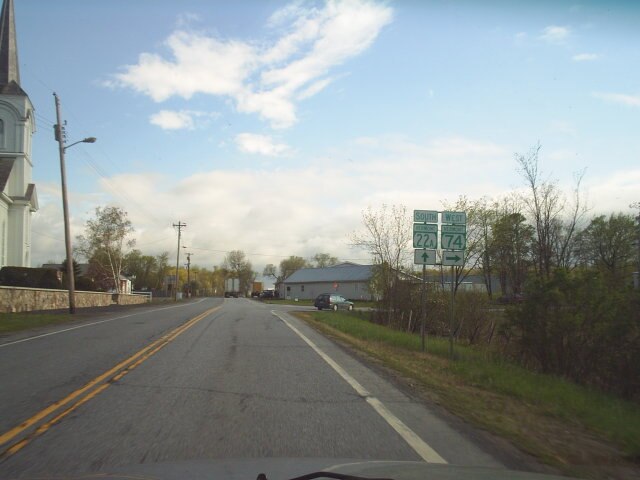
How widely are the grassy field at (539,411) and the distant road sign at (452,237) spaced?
2.81m

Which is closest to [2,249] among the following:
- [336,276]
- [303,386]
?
[303,386]

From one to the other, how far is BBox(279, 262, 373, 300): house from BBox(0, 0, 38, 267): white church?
45.7 metres

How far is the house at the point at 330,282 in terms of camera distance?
291ft

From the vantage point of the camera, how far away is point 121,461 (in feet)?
16.5

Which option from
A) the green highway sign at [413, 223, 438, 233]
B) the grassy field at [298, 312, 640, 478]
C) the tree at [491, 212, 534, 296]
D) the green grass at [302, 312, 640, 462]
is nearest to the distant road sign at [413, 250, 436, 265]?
the green highway sign at [413, 223, 438, 233]

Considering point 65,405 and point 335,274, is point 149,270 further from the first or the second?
point 65,405

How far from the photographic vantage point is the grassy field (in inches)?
225

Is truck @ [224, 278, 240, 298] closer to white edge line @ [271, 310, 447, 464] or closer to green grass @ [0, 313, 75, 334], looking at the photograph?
green grass @ [0, 313, 75, 334]

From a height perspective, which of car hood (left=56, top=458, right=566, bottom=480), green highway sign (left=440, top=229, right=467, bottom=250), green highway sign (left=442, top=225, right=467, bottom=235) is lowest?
car hood (left=56, top=458, right=566, bottom=480)

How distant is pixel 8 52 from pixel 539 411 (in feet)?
193

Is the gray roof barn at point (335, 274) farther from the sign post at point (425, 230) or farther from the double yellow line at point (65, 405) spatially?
the double yellow line at point (65, 405)

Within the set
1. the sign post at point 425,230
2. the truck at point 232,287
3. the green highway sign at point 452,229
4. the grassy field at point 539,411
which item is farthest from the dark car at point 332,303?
the truck at point 232,287

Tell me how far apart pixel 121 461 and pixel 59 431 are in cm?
151

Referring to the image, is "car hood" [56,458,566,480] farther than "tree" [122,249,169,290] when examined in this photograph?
No
